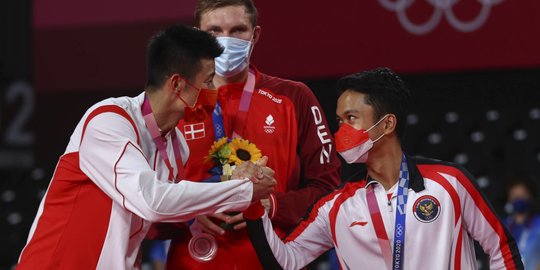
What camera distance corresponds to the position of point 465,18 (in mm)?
8023

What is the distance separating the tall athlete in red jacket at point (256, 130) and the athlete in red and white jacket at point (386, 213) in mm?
149

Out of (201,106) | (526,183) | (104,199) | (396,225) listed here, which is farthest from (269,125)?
(526,183)

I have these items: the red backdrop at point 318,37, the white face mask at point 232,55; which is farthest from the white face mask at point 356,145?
the red backdrop at point 318,37

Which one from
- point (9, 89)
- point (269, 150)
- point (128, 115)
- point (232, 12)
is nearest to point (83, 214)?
point (128, 115)

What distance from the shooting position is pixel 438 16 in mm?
8094

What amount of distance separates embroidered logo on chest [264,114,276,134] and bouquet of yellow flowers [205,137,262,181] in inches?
7.0

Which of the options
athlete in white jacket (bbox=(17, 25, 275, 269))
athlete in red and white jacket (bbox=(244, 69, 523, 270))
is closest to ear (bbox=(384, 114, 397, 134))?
athlete in red and white jacket (bbox=(244, 69, 523, 270))

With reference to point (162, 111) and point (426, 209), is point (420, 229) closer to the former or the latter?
point (426, 209)

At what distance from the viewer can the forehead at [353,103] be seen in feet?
12.7

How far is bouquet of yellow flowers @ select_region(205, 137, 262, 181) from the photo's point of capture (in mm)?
3725

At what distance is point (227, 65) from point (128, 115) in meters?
0.68

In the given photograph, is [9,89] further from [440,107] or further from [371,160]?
[371,160]

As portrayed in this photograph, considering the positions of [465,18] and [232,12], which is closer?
[232,12]

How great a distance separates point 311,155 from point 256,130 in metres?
0.27
